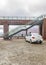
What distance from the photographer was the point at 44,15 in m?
28.2

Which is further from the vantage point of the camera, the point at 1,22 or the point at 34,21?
the point at 1,22

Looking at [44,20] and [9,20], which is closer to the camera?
[44,20]

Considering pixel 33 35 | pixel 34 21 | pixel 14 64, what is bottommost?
pixel 14 64

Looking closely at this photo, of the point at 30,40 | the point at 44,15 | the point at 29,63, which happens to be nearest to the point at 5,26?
the point at 44,15

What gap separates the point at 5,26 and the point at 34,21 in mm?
6525

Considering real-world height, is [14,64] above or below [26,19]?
below

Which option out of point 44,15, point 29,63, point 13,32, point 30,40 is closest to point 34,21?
point 44,15

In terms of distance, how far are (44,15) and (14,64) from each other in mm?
20642

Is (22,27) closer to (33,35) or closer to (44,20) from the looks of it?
(44,20)

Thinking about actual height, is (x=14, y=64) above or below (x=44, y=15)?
below

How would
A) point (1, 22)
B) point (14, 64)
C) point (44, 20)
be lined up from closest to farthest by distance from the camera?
point (14, 64), point (44, 20), point (1, 22)

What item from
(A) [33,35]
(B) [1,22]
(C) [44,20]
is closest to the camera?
(A) [33,35]

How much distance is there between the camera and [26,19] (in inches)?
1278

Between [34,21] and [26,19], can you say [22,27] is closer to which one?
[34,21]
